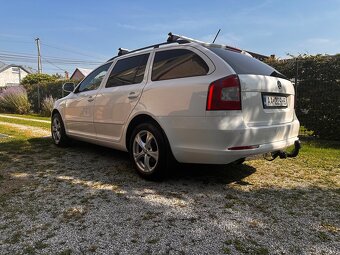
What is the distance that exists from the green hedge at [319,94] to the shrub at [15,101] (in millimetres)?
15940

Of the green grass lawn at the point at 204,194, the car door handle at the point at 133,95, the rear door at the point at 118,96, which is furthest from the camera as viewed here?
the rear door at the point at 118,96

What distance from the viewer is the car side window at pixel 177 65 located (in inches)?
148

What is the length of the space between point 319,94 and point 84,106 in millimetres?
5514

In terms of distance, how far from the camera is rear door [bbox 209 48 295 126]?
3529 mm

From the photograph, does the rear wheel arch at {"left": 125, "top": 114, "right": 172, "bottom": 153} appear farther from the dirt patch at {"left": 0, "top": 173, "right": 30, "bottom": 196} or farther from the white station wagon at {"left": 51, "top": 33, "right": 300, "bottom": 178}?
the dirt patch at {"left": 0, "top": 173, "right": 30, "bottom": 196}

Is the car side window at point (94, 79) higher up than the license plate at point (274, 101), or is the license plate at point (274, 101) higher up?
the car side window at point (94, 79)

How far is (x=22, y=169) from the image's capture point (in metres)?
4.74

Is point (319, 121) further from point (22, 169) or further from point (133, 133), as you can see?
point (22, 169)

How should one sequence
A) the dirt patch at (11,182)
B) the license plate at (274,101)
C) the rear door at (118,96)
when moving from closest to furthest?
the license plate at (274,101), the dirt patch at (11,182), the rear door at (118,96)

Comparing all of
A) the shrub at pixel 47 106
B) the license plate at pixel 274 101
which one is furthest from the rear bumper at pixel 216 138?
the shrub at pixel 47 106

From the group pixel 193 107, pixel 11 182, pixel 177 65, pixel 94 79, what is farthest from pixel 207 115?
pixel 94 79

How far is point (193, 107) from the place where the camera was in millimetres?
3576

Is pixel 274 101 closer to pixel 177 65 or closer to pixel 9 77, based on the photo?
pixel 177 65

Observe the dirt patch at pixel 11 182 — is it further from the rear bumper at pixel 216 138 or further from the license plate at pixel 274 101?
the license plate at pixel 274 101
